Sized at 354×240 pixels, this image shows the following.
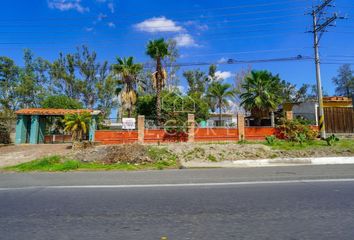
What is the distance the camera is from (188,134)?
23688 millimetres

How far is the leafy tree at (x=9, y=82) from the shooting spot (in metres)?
40.1

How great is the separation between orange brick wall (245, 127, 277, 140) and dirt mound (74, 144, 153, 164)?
11121mm

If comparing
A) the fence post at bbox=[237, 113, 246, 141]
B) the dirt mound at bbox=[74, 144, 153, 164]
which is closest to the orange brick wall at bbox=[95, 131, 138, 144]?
the dirt mound at bbox=[74, 144, 153, 164]

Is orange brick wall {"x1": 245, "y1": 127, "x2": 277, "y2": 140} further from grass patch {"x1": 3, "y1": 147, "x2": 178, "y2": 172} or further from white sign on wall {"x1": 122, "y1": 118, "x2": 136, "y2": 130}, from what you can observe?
grass patch {"x1": 3, "y1": 147, "x2": 178, "y2": 172}

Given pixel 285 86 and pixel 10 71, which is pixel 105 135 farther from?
pixel 285 86

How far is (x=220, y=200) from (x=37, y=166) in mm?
11151

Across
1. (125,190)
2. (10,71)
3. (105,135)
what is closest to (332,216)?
(125,190)

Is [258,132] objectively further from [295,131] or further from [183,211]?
[183,211]

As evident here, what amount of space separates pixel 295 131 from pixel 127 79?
16.2m

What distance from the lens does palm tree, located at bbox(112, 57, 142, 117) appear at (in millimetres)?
28891

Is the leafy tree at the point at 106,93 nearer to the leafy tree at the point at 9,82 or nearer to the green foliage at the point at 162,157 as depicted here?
the leafy tree at the point at 9,82

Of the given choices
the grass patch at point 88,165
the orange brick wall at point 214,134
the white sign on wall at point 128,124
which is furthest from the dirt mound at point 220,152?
the orange brick wall at point 214,134

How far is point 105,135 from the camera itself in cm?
2262

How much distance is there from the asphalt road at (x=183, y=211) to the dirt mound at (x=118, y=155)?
22.0ft
